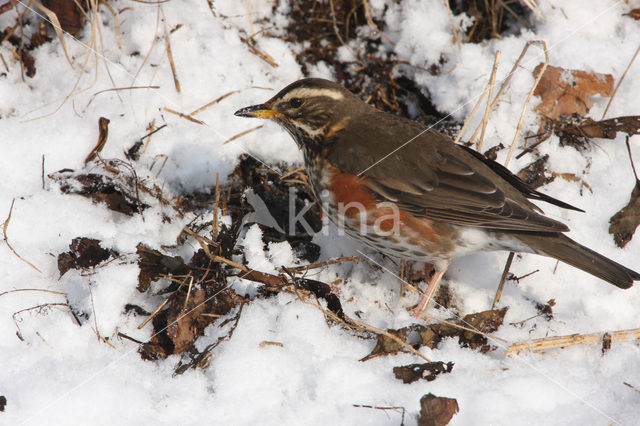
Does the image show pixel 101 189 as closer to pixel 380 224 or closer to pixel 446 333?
pixel 380 224

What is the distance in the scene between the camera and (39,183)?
151 inches

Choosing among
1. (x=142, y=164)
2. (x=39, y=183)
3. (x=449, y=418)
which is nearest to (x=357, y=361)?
(x=449, y=418)

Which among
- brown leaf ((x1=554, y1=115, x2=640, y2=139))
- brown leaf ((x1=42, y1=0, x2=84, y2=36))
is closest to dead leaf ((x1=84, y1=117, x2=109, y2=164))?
brown leaf ((x1=42, y1=0, x2=84, y2=36))

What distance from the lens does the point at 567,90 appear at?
4.50 meters

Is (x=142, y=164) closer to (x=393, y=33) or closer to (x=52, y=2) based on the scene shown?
(x=52, y=2)

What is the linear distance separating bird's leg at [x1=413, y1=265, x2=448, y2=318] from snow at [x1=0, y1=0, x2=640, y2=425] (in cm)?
13

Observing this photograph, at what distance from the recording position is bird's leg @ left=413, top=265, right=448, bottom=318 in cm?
351

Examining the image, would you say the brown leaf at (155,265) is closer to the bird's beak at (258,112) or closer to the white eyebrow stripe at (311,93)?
the bird's beak at (258,112)

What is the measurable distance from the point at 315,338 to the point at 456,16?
10.6 feet

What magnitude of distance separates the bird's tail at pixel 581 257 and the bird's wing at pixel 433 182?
0.53ft

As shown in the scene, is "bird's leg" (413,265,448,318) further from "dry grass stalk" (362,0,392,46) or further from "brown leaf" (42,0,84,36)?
"brown leaf" (42,0,84,36)

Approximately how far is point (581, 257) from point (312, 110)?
1.96 m

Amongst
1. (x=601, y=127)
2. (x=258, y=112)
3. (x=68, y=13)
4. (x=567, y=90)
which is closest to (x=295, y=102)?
(x=258, y=112)

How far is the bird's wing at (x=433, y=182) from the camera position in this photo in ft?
11.5
